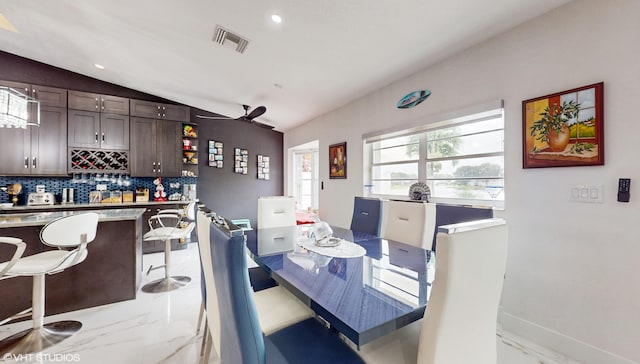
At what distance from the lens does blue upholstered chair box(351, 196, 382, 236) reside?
2559 millimetres

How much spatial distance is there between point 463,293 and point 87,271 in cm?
318

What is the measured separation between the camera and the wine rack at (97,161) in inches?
154

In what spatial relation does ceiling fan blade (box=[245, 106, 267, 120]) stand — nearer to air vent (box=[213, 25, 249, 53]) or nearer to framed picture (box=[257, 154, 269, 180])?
air vent (box=[213, 25, 249, 53])

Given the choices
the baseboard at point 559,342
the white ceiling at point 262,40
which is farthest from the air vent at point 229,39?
the baseboard at point 559,342

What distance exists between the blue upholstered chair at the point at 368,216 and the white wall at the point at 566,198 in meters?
1.11

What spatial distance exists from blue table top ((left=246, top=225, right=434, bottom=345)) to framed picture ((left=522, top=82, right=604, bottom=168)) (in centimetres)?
127

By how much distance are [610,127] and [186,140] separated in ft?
18.0

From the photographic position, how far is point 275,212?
111 inches

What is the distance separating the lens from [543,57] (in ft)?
6.23

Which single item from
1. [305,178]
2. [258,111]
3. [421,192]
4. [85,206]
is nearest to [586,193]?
[421,192]

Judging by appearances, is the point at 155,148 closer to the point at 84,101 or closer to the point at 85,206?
the point at 84,101

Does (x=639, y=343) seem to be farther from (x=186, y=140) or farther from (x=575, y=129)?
(x=186, y=140)

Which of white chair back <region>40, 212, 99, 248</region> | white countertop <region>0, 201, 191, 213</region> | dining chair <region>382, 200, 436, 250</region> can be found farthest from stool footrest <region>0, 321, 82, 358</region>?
dining chair <region>382, 200, 436, 250</region>

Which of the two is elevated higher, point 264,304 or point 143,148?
point 143,148
